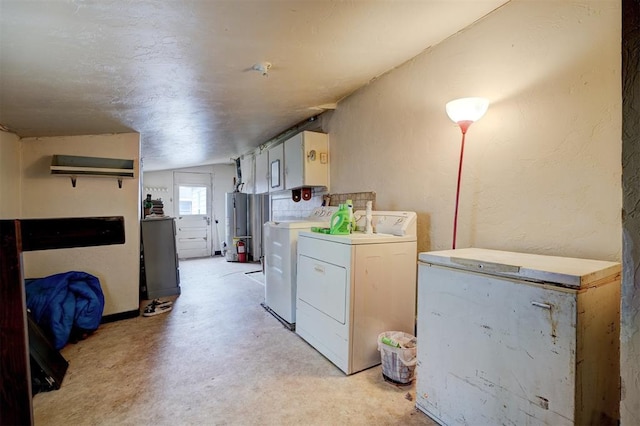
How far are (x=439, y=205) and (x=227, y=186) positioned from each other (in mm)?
6341

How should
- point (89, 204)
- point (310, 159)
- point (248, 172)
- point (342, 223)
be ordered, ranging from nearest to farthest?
point (342, 223) → point (89, 204) → point (310, 159) → point (248, 172)

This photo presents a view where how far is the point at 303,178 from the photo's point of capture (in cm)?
333

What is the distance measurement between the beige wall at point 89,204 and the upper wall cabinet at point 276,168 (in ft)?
5.26

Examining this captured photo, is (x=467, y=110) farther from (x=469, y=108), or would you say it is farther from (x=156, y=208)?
(x=156, y=208)

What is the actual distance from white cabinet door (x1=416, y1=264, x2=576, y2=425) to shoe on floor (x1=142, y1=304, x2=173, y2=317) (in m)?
2.87

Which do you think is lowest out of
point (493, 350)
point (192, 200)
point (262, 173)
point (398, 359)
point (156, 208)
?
point (398, 359)

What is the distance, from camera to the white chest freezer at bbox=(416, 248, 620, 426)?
3.46ft

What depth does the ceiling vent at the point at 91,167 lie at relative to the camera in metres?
2.82

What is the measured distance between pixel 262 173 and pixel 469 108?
3400 mm

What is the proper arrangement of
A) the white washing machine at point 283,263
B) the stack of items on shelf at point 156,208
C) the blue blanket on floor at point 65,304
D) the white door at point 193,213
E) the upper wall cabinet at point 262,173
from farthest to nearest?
the white door at point 193,213 < the stack of items on shelf at point 156,208 < the upper wall cabinet at point 262,173 < the white washing machine at point 283,263 < the blue blanket on floor at point 65,304

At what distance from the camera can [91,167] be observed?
2.94m

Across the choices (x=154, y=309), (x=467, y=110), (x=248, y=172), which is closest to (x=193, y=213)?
(x=248, y=172)

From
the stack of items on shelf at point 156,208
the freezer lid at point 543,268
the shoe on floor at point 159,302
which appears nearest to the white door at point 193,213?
the stack of items on shelf at point 156,208

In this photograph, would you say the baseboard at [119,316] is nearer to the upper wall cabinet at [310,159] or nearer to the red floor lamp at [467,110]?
the upper wall cabinet at [310,159]
